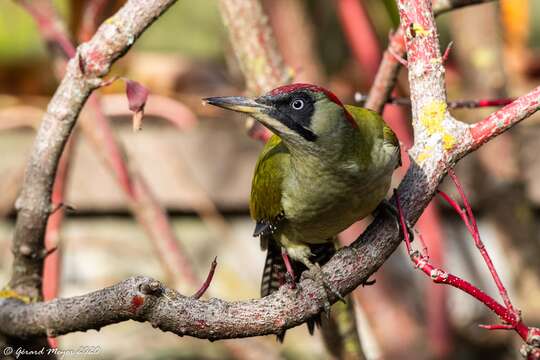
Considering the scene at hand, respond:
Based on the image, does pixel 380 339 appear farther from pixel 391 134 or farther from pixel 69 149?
pixel 391 134

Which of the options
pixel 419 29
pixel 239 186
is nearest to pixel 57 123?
pixel 419 29

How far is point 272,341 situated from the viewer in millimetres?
4035

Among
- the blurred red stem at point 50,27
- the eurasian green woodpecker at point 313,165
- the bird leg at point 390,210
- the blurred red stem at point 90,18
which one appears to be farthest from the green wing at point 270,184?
the blurred red stem at point 90,18

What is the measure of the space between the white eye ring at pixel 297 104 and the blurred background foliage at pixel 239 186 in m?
1.48

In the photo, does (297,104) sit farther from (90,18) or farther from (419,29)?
(90,18)

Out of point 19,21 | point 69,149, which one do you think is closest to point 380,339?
point 69,149

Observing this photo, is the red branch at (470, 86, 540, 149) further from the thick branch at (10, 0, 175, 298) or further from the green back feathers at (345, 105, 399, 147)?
the thick branch at (10, 0, 175, 298)

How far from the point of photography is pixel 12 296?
2277 mm

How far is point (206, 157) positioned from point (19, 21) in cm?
144

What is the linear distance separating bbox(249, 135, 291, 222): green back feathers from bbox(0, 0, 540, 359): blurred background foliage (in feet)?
3.73

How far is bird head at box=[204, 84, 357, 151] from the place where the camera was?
1931 millimetres

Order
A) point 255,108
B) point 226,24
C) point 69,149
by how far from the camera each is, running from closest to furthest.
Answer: point 255,108, point 226,24, point 69,149

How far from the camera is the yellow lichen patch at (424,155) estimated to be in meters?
1.79

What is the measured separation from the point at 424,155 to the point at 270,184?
1.78 ft
